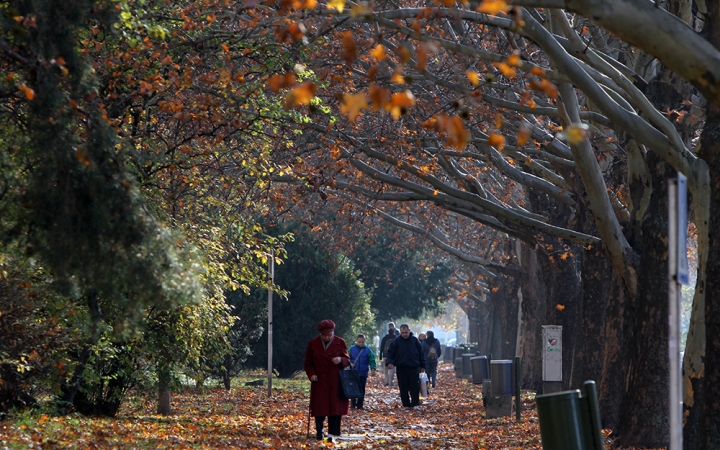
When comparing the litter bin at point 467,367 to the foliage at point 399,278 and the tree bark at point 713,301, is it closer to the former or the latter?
the foliage at point 399,278

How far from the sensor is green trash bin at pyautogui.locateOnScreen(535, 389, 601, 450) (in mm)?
7039

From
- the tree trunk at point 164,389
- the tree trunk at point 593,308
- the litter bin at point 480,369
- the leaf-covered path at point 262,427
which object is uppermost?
the tree trunk at point 593,308

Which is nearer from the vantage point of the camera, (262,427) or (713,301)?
(713,301)

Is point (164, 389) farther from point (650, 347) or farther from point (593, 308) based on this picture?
point (650, 347)

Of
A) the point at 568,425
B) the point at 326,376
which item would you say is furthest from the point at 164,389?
the point at 568,425

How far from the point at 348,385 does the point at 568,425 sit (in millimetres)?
5994

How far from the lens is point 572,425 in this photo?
7.05 metres

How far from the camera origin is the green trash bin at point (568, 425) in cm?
704

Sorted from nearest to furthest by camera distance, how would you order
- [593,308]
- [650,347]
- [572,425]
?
1. [572,425]
2. [650,347]
3. [593,308]

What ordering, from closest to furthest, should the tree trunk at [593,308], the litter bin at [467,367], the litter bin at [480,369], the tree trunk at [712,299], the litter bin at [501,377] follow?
the tree trunk at [712,299] → the tree trunk at [593,308] → the litter bin at [501,377] → the litter bin at [480,369] → the litter bin at [467,367]

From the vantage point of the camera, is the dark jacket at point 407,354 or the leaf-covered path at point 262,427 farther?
the dark jacket at point 407,354

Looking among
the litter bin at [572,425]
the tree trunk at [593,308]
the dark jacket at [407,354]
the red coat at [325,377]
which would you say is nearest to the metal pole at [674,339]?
the litter bin at [572,425]

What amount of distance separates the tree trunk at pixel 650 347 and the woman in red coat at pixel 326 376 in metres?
3.50

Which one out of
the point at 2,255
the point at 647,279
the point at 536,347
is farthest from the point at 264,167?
the point at 536,347
